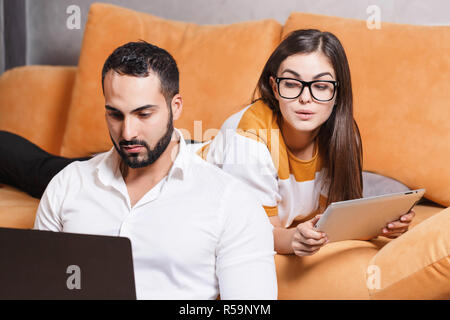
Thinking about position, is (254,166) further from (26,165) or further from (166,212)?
(26,165)

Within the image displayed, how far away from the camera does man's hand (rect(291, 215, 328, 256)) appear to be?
110 cm

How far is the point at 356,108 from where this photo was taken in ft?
5.39

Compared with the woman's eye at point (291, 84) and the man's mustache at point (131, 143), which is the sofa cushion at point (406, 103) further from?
the man's mustache at point (131, 143)

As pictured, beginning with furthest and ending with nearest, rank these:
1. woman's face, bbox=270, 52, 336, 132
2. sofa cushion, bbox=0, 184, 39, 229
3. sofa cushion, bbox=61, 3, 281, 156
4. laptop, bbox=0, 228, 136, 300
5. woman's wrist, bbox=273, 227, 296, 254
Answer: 1. sofa cushion, bbox=61, 3, 281, 156
2. sofa cushion, bbox=0, 184, 39, 229
3. woman's face, bbox=270, 52, 336, 132
4. woman's wrist, bbox=273, 227, 296, 254
5. laptop, bbox=0, 228, 136, 300

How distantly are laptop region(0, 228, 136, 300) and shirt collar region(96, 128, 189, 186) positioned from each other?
301 millimetres

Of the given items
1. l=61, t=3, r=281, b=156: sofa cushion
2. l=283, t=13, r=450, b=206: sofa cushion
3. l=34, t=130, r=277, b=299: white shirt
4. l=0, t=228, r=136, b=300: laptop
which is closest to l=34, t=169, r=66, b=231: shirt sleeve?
l=34, t=130, r=277, b=299: white shirt

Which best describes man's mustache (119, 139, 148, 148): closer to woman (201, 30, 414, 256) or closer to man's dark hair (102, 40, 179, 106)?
man's dark hair (102, 40, 179, 106)

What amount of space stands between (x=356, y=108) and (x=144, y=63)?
0.88m

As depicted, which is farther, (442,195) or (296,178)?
(442,195)

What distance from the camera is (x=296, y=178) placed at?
1.40 metres

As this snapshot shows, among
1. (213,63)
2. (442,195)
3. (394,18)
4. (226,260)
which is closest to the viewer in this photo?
(226,260)
